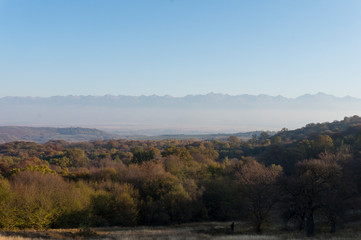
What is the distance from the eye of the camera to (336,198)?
25.9 m

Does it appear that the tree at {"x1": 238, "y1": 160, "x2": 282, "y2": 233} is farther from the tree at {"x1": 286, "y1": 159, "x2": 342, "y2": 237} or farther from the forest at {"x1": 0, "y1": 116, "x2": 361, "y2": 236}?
the tree at {"x1": 286, "y1": 159, "x2": 342, "y2": 237}

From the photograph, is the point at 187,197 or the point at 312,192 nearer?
the point at 312,192

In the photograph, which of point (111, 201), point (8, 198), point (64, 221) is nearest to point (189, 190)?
point (111, 201)

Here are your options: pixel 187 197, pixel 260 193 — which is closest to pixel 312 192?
pixel 260 193

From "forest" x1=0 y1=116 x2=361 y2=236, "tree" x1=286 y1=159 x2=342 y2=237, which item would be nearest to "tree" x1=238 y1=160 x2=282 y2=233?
"forest" x1=0 y1=116 x2=361 y2=236

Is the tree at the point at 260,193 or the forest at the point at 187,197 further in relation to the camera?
the tree at the point at 260,193

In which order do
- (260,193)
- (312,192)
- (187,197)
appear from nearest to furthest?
(312,192)
(260,193)
(187,197)

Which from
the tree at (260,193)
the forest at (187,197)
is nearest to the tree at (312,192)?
the forest at (187,197)

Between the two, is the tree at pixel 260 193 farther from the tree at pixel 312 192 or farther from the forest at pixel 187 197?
the tree at pixel 312 192

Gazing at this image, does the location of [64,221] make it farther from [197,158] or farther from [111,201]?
[197,158]

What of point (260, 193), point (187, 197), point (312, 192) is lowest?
point (187, 197)

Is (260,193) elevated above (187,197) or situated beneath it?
elevated above

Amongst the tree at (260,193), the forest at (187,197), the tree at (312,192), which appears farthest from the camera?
the tree at (260,193)

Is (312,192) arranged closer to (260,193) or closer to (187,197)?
(260,193)
